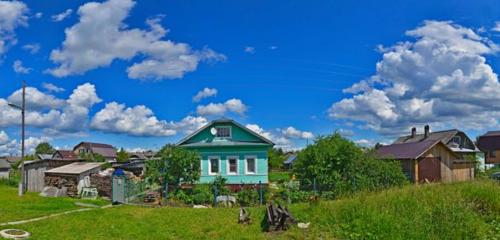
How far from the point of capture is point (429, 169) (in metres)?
29.3

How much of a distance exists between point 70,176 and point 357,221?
19.7m

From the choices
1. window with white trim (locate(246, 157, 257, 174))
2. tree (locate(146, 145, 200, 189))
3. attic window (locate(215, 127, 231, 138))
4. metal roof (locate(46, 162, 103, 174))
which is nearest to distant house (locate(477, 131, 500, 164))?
window with white trim (locate(246, 157, 257, 174))

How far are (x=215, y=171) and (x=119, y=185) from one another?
8.61m

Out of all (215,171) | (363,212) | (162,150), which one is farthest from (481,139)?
(363,212)

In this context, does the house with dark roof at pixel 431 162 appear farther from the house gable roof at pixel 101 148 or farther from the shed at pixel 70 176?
the house gable roof at pixel 101 148

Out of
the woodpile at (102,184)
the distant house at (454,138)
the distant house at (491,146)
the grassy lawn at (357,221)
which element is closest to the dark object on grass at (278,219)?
the grassy lawn at (357,221)

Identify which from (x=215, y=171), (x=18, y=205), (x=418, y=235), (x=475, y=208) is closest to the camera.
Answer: (x=418, y=235)

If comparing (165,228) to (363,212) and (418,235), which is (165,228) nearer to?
(363,212)

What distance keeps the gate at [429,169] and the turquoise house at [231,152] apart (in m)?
10.1

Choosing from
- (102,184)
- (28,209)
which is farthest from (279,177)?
(28,209)

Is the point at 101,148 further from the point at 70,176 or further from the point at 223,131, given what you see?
the point at 223,131

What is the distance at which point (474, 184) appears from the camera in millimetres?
→ 13461

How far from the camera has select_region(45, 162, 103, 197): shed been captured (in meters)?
25.7

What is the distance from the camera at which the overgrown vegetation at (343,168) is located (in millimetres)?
20562
